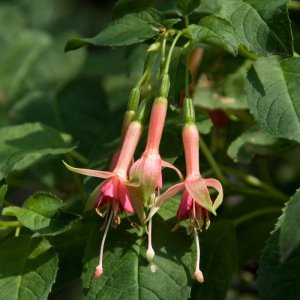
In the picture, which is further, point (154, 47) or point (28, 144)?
point (28, 144)

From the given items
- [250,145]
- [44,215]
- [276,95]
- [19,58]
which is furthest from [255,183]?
[19,58]

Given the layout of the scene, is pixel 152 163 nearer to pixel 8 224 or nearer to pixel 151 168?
pixel 151 168

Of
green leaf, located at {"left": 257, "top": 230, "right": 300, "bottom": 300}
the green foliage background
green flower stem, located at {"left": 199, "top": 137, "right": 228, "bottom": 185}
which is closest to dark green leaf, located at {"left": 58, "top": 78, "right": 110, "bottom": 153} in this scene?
the green foliage background

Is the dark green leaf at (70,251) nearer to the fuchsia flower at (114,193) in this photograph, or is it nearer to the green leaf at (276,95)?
the fuchsia flower at (114,193)

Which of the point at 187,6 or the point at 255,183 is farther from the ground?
the point at 187,6

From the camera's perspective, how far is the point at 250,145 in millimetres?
1057

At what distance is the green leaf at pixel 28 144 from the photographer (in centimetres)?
102

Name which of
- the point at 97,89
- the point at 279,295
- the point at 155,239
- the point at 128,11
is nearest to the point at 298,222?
the point at 279,295

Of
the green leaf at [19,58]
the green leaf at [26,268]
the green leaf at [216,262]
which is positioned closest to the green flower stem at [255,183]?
the green leaf at [216,262]

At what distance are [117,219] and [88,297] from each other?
0.33ft

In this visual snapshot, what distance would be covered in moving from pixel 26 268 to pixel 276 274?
32 cm

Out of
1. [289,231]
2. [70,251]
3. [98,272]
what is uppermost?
[289,231]

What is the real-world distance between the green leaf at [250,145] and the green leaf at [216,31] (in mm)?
202

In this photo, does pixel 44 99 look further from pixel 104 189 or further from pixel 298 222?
pixel 298 222
